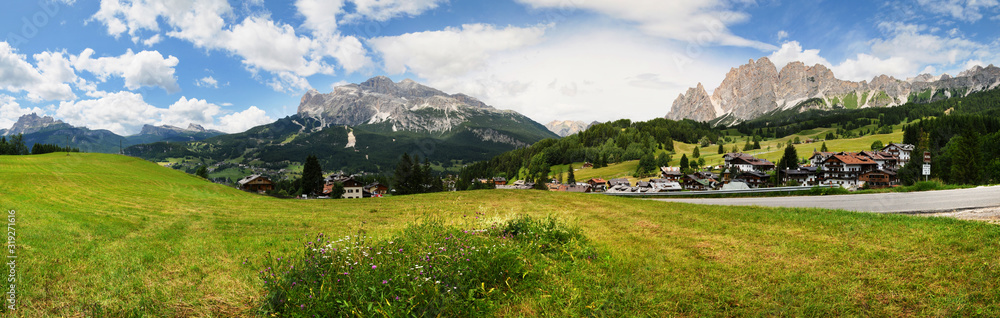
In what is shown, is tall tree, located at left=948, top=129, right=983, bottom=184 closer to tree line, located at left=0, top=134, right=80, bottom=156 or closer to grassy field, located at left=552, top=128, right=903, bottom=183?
grassy field, located at left=552, top=128, right=903, bottom=183

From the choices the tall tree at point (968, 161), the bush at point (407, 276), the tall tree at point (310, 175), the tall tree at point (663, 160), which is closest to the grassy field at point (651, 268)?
the bush at point (407, 276)

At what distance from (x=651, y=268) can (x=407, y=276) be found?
4.37 metres

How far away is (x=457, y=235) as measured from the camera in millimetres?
7668

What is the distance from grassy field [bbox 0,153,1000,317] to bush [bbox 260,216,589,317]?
1.64 ft

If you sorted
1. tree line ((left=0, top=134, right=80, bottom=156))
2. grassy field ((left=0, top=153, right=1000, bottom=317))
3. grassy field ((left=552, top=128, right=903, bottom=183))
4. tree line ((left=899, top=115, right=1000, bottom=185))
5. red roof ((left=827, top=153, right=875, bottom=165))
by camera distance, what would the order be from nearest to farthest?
grassy field ((left=0, top=153, right=1000, bottom=317))
tree line ((left=899, top=115, right=1000, bottom=185))
tree line ((left=0, top=134, right=80, bottom=156))
red roof ((left=827, top=153, right=875, bottom=165))
grassy field ((left=552, top=128, right=903, bottom=183))

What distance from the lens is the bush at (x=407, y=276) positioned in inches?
183

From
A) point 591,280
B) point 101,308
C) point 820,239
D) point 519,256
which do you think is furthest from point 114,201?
point 820,239

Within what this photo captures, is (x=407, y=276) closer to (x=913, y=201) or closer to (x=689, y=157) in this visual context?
(x=913, y=201)

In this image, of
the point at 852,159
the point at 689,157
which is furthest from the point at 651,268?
the point at 689,157

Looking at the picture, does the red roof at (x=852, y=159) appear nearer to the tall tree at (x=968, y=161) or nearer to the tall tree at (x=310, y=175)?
the tall tree at (x=968, y=161)

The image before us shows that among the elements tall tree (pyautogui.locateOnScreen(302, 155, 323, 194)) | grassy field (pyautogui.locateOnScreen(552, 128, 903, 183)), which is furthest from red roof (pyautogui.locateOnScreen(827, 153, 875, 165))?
tall tree (pyautogui.locateOnScreen(302, 155, 323, 194))

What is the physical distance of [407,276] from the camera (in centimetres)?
514

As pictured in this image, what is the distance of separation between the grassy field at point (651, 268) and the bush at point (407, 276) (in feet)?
1.64

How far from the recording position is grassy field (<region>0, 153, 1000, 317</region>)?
16.6 ft
